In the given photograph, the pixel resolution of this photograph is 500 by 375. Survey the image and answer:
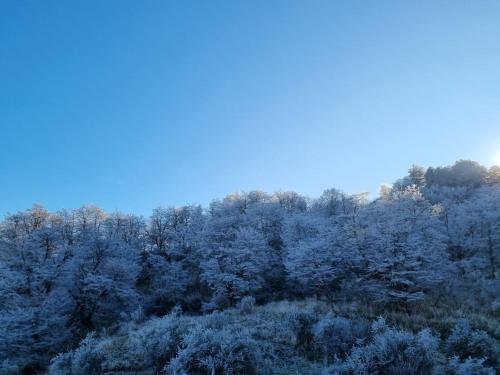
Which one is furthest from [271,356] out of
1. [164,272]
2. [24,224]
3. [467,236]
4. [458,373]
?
[24,224]

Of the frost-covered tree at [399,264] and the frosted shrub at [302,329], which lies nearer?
the frosted shrub at [302,329]

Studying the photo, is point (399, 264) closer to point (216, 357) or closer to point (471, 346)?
point (471, 346)

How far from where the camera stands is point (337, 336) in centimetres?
988

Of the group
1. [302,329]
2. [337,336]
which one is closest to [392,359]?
[337,336]

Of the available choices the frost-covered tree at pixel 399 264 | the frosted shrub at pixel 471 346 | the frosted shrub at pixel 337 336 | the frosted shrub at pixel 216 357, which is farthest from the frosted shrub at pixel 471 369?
the frost-covered tree at pixel 399 264

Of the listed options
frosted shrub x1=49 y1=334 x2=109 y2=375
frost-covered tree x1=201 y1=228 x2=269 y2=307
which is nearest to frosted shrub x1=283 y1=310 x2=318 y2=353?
frosted shrub x1=49 y1=334 x2=109 y2=375

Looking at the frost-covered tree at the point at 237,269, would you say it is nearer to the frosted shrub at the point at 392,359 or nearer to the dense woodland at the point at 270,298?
the dense woodland at the point at 270,298

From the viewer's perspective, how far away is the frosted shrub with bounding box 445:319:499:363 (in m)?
8.94

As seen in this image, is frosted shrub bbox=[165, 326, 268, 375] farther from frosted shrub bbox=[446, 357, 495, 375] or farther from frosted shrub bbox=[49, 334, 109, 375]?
frosted shrub bbox=[446, 357, 495, 375]

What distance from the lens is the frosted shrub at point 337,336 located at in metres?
9.41

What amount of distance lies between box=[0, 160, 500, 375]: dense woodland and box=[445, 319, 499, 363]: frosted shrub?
0.11ft

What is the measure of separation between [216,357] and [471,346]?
7.55 meters

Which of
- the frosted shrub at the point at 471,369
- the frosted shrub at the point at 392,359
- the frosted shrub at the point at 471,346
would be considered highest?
the frosted shrub at the point at 392,359

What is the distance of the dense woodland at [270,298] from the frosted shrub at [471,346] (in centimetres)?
3
